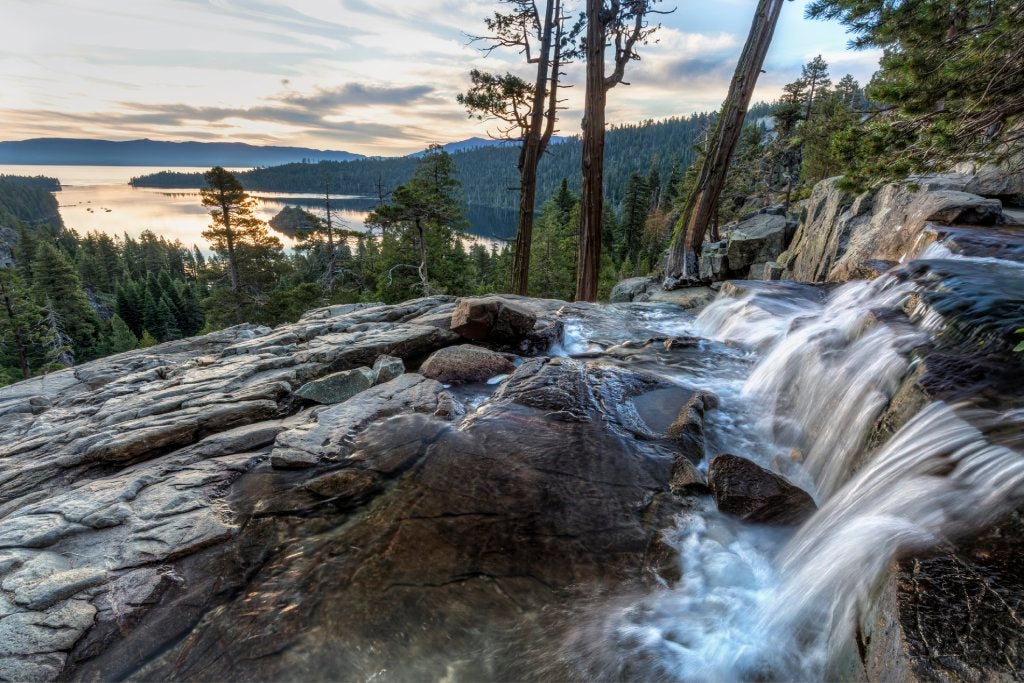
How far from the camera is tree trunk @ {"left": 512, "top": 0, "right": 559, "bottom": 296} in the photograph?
44.0 feet

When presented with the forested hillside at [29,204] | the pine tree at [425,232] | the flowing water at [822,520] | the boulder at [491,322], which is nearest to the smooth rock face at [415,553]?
the flowing water at [822,520]

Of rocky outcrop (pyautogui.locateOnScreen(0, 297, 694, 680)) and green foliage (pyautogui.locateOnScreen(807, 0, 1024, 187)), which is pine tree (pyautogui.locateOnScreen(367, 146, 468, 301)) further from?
green foliage (pyautogui.locateOnScreen(807, 0, 1024, 187))

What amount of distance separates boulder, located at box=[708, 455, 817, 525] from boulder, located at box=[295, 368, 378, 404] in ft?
15.5

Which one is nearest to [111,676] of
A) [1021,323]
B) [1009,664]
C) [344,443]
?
[344,443]

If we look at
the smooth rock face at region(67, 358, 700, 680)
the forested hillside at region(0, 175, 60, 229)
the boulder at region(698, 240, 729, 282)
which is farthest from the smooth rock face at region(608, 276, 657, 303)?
the forested hillside at region(0, 175, 60, 229)

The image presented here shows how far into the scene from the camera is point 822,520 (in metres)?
3.63

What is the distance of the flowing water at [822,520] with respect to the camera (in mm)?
2717

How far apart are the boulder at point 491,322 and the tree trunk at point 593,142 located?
5.31 meters

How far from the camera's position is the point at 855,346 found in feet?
17.8

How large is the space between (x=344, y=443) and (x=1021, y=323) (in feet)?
21.5

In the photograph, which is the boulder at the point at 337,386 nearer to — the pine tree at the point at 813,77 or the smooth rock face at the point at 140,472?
the smooth rock face at the point at 140,472

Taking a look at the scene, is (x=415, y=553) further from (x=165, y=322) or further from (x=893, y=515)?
(x=165, y=322)

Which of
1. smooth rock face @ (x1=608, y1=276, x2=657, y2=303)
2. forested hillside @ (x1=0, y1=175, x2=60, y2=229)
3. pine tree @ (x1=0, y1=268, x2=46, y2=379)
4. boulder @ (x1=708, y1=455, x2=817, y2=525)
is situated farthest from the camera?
forested hillside @ (x1=0, y1=175, x2=60, y2=229)

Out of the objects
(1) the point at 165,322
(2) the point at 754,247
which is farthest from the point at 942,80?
(1) the point at 165,322
